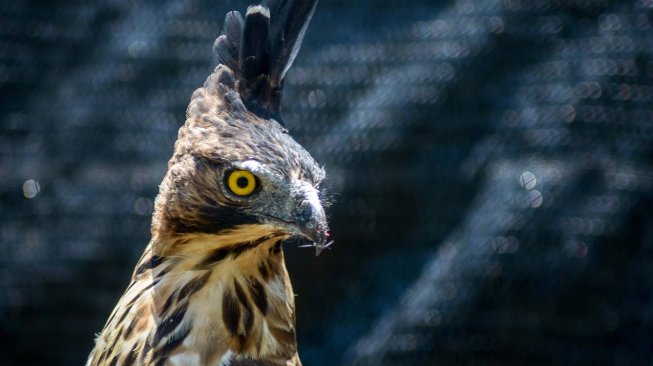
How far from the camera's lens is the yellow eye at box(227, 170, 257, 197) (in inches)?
100

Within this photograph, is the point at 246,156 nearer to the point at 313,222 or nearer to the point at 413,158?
the point at 313,222

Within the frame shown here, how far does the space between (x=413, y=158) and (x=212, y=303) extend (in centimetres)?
150

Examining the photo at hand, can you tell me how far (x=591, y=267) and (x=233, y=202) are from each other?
188 cm

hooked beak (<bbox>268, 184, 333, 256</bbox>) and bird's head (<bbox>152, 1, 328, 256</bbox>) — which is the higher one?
bird's head (<bbox>152, 1, 328, 256</bbox>)

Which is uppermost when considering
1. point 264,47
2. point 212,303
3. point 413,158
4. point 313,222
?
point 264,47

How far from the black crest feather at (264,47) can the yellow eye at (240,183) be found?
236 millimetres

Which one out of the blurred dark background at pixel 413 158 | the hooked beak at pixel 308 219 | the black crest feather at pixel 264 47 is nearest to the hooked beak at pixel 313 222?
the hooked beak at pixel 308 219

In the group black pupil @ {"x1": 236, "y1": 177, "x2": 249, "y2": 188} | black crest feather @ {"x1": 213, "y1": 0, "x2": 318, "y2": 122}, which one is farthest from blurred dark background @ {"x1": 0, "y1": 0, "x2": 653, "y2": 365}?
black pupil @ {"x1": 236, "y1": 177, "x2": 249, "y2": 188}

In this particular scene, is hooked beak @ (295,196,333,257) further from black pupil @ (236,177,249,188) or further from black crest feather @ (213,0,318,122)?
black crest feather @ (213,0,318,122)

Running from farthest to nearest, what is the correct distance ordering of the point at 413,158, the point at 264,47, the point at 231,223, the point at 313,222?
the point at 413,158 < the point at 264,47 < the point at 231,223 < the point at 313,222

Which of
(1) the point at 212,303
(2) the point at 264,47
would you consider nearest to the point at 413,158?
(2) the point at 264,47

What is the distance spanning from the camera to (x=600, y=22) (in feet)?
13.0

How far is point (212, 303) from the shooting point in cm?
271

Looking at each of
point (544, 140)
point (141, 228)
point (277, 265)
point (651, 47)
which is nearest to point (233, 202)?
point (277, 265)
